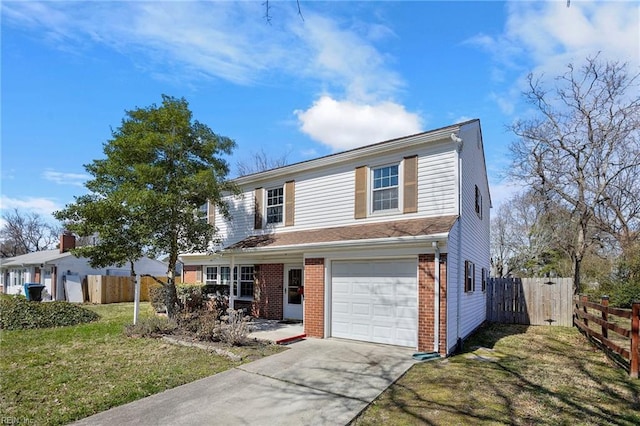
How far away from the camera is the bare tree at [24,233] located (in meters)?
49.9

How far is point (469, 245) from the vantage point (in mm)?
11453

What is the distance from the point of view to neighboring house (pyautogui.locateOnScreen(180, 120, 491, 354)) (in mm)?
9125

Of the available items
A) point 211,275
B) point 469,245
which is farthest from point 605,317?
point 211,275

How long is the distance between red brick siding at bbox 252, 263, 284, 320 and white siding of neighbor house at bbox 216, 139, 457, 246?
1426 mm

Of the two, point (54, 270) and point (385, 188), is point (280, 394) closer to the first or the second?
point (385, 188)

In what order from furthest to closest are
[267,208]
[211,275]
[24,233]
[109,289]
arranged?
[24,233] → [109,289] → [211,275] → [267,208]

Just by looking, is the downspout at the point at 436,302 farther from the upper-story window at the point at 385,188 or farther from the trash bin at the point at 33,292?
the trash bin at the point at 33,292

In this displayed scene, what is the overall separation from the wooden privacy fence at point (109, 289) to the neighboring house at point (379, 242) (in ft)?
46.1

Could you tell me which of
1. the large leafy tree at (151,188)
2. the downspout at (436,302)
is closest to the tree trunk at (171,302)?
the large leafy tree at (151,188)

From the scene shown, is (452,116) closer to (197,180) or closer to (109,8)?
(197,180)

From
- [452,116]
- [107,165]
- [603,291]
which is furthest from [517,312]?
[107,165]

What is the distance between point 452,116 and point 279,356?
37.5ft

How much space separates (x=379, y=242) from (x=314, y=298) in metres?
2.70

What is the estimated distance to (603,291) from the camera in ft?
58.5
